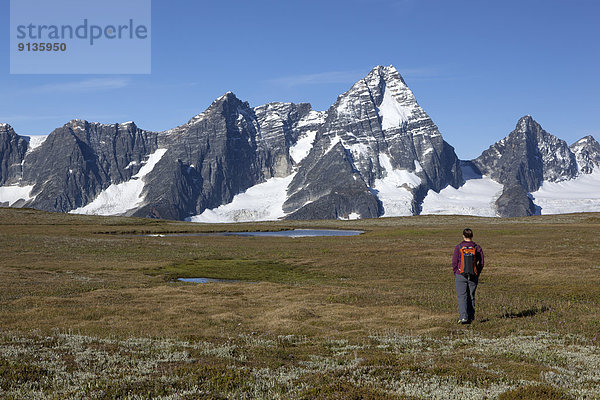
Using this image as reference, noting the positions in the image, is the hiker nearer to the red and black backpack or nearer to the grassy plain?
the red and black backpack

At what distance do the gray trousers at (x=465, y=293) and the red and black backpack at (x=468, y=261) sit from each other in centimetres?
36

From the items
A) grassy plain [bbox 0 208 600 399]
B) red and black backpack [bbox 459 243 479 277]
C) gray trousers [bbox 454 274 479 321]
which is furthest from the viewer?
gray trousers [bbox 454 274 479 321]

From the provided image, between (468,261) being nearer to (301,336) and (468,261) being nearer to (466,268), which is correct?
(466,268)

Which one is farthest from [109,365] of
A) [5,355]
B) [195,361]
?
[5,355]

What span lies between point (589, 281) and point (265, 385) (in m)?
35.7

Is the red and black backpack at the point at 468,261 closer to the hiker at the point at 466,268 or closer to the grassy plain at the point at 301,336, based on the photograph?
the hiker at the point at 466,268

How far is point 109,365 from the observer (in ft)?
53.7

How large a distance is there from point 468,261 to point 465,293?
159cm

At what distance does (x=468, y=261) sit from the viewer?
23516 millimetres

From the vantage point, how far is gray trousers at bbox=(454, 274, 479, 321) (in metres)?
23.7

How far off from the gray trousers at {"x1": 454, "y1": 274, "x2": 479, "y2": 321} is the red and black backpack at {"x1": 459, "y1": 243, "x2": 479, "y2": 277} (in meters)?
0.36

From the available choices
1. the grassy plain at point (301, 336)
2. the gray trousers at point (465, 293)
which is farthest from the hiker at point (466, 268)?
the grassy plain at point (301, 336)

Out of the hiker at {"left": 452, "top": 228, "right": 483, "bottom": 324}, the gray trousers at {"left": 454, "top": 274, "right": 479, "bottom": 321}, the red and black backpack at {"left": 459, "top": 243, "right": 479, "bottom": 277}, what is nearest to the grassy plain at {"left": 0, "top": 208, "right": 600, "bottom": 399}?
the gray trousers at {"left": 454, "top": 274, "right": 479, "bottom": 321}

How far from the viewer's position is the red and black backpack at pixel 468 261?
2345 cm
